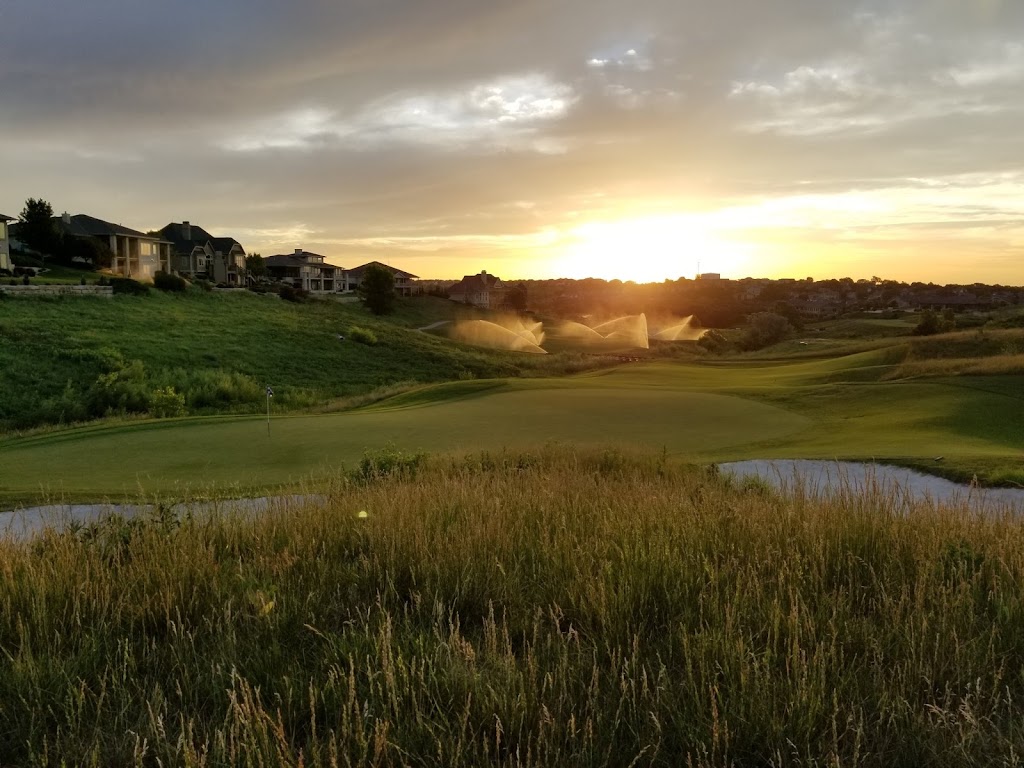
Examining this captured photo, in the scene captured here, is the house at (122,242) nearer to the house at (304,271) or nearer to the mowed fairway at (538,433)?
the house at (304,271)

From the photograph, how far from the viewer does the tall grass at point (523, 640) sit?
8.51ft

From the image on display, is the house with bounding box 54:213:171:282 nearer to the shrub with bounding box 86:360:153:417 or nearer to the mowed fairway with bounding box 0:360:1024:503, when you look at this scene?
the shrub with bounding box 86:360:153:417

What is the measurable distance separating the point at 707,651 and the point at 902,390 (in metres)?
19.9

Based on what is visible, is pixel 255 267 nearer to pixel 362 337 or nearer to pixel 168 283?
pixel 168 283

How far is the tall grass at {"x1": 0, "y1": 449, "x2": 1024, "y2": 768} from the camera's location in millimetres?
2594

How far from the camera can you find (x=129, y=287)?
164 ft

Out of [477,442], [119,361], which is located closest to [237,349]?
[119,361]

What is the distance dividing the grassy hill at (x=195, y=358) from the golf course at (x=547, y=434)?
1132cm

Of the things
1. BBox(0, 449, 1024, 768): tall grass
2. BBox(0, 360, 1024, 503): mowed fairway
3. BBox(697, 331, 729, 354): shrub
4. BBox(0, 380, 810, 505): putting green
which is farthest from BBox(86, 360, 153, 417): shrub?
BBox(697, 331, 729, 354): shrub

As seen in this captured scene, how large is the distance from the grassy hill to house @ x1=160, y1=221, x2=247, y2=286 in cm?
2801

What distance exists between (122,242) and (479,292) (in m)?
48.9

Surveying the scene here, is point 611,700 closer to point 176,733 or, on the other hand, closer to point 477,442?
point 176,733

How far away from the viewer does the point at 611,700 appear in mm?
2828

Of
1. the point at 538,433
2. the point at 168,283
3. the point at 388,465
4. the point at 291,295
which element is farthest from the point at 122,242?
the point at 388,465
